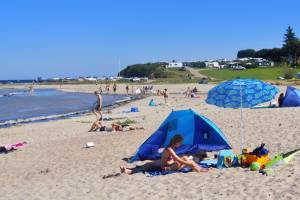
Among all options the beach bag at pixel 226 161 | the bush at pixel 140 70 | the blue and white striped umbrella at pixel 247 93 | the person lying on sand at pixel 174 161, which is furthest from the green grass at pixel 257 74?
the person lying on sand at pixel 174 161

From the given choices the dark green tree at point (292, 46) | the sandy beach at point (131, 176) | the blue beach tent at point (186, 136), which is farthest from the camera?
the dark green tree at point (292, 46)

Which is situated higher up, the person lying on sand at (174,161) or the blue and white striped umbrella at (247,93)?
the blue and white striped umbrella at (247,93)

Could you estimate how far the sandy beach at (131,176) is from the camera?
850 cm

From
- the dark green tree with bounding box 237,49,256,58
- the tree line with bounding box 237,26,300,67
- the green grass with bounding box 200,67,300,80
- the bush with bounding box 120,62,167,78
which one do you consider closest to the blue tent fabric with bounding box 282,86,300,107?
the green grass with bounding box 200,67,300,80

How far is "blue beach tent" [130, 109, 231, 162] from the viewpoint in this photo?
470 inches

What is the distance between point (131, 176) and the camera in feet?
33.4

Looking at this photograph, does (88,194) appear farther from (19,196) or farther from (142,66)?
(142,66)

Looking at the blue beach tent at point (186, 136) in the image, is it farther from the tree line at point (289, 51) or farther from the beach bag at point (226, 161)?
the tree line at point (289, 51)

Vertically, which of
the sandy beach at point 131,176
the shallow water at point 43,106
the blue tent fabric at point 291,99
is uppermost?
the blue tent fabric at point 291,99

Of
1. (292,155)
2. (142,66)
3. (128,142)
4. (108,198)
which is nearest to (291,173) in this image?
(292,155)

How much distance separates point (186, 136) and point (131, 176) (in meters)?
2.41

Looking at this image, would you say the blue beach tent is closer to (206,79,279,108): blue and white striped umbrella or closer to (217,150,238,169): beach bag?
(206,79,279,108): blue and white striped umbrella

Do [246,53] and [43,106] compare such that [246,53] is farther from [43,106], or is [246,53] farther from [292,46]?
[43,106]

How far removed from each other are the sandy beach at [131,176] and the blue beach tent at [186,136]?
0.71m
